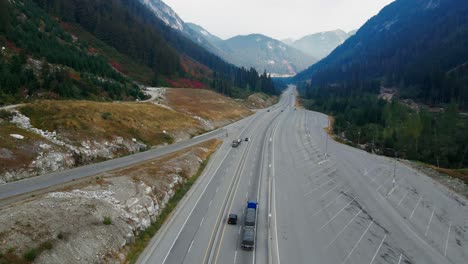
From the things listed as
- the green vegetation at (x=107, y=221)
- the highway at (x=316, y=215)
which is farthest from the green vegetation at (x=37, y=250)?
the highway at (x=316, y=215)

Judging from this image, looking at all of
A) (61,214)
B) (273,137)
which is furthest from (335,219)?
(273,137)

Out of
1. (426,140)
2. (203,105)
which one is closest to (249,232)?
(426,140)

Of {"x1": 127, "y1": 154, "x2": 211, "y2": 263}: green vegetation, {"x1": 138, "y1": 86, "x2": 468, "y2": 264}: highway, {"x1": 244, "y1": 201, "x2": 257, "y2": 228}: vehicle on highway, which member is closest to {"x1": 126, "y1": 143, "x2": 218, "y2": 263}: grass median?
A: {"x1": 127, "y1": 154, "x2": 211, "y2": 263}: green vegetation

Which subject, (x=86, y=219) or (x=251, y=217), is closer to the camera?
(x=86, y=219)

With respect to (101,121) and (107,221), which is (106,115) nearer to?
(101,121)

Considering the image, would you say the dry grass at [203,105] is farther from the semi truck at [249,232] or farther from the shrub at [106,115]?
the semi truck at [249,232]

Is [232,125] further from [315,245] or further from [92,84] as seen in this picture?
[315,245]
